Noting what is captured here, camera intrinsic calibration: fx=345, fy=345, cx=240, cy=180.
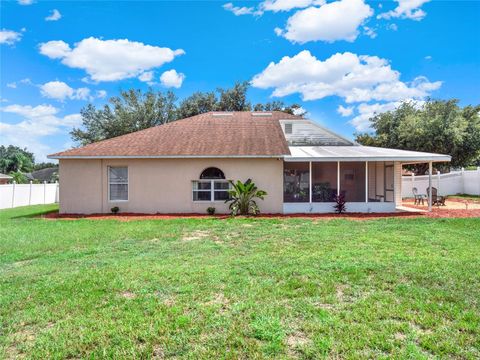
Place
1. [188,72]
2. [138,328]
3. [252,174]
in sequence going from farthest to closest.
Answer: [188,72], [252,174], [138,328]

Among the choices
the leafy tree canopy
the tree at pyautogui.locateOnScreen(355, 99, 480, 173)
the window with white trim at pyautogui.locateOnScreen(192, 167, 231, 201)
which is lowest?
the window with white trim at pyautogui.locateOnScreen(192, 167, 231, 201)

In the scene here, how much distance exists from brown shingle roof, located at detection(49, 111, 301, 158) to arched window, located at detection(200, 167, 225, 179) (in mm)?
946

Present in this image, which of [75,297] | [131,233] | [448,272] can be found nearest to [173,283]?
[75,297]

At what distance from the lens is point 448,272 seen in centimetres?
617

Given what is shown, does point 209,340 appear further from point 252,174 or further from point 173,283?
point 252,174

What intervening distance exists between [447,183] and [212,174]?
1991 cm

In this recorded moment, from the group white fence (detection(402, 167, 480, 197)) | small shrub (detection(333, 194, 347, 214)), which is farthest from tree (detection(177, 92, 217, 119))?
small shrub (detection(333, 194, 347, 214))

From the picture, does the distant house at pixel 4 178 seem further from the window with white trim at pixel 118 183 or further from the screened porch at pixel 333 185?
the screened porch at pixel 333 185

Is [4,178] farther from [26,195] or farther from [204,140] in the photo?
[204,140]

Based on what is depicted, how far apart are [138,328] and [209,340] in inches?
36.9

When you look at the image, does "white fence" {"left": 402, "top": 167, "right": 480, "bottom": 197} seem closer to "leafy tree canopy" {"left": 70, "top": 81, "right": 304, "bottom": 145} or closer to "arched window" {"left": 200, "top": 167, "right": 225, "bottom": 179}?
"leafy tree canopy" {"left": 70, "top": 81, "right": 304, "bottom": 145}

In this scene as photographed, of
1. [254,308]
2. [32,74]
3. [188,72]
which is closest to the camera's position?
[254,308]

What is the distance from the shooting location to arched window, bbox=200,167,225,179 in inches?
685

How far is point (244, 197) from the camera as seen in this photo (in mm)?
16328
